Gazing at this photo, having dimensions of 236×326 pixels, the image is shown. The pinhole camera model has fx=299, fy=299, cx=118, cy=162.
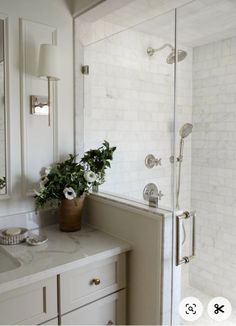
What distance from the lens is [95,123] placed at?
7.14ft

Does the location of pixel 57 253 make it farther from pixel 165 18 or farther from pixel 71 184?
pixel 165 18

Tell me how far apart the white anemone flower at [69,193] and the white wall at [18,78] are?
298 mm

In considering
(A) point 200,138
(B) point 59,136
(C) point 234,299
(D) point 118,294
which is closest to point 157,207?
(D) point 118,294

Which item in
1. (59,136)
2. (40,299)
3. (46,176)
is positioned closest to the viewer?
(40,299)

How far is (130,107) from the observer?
2371 mm

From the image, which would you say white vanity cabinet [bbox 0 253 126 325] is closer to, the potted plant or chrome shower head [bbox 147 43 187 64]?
the potted plant

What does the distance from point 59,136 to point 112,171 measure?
0.49 metres

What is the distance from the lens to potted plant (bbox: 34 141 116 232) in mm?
1737

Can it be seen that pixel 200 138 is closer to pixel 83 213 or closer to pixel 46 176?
pixel 83 213

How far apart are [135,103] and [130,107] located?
0.20 ft

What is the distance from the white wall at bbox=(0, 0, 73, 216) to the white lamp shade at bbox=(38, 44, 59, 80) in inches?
5.3

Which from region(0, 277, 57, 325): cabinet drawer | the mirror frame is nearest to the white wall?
the mirror frame

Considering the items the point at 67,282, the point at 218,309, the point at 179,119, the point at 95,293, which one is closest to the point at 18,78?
the point at 67,282

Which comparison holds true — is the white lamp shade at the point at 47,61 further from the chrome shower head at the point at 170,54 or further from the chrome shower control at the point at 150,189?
the chrome shower control at the point at 150,189
